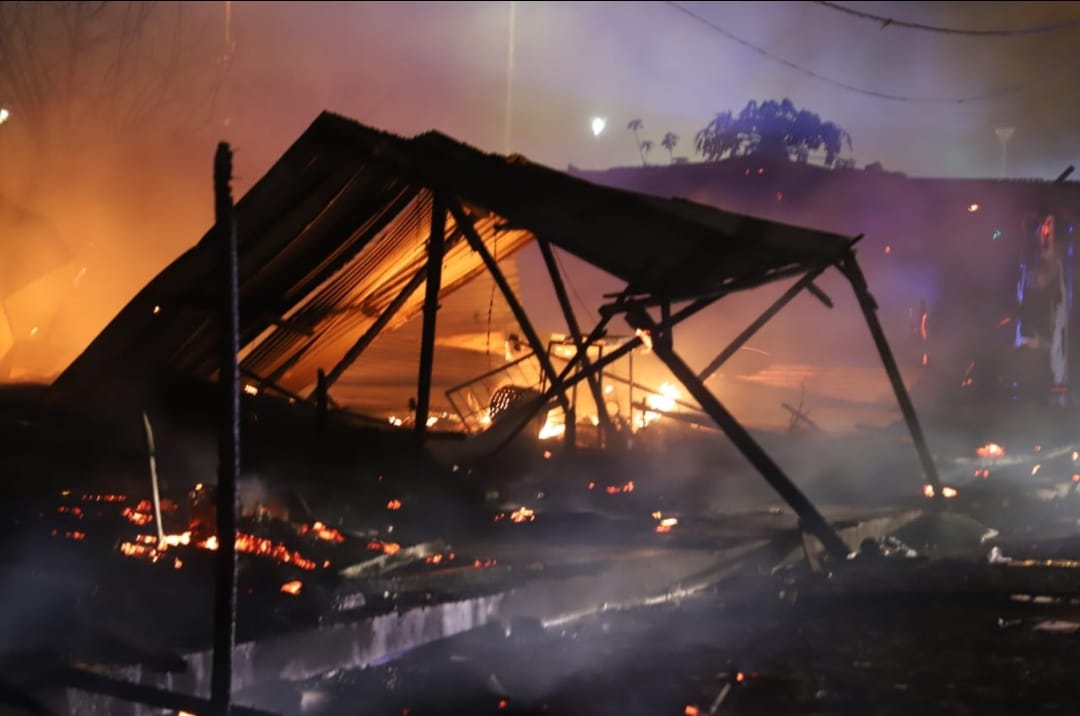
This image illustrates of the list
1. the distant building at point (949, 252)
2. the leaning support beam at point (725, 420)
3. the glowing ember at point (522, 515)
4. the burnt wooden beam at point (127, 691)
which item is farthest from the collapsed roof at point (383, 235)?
the distant building at point (949, 252)

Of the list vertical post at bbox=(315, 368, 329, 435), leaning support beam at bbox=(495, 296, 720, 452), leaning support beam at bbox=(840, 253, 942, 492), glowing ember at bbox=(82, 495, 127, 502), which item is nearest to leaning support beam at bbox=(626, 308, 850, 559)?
leaning support beam at bbox=(495, 296, 720, 452)

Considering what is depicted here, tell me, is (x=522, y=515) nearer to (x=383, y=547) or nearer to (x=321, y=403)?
(x=321, y=403)

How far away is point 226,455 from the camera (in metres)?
3.92

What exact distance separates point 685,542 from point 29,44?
1656cm

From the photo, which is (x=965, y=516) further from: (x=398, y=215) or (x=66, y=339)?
(x=66, y=339)

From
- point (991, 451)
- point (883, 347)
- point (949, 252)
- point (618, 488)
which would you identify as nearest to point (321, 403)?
point (618, 488)

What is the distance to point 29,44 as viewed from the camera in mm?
17922

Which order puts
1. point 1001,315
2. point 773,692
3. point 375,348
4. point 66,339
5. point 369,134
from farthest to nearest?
1. point 1001,315
2. point 66,339
3. point 375,348
4. point 369,134
5. point 773,692

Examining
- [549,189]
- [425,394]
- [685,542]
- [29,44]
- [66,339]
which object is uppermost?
[29,44]

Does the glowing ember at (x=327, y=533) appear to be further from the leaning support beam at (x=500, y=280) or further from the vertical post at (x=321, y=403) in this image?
the leaning support beam at (x=500, y=280)

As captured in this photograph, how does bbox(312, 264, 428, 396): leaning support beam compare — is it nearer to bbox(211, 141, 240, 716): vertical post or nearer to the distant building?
bbox(211, 141, 240, 716): vertical post

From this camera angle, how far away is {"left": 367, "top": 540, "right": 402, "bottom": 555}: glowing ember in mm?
6707

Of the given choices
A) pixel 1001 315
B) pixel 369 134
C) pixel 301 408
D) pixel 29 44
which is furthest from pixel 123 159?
pixel 1001 315

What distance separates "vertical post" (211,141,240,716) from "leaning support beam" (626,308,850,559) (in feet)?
12.4
